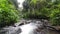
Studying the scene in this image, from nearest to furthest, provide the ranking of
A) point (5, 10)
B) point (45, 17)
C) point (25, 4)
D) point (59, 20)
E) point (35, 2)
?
point (59, 20) → point (5, 10) → point (45, 17) → point (35, 2) → point (25, 4)

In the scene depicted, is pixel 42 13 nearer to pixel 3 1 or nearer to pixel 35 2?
pixel 35 2

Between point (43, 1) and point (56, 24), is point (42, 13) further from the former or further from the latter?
point (56, 24)

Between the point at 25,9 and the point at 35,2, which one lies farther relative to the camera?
the point at 25,9

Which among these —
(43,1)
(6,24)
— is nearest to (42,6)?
(43,1)

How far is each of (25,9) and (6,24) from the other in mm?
23531

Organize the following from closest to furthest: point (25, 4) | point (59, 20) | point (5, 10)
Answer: point (59, 20), point (5, 10), point (25, 4)

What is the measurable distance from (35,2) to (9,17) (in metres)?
14.8

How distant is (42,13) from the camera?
32.6m

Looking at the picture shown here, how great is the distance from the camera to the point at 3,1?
70.0 feet

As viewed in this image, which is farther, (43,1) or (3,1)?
(43,1)

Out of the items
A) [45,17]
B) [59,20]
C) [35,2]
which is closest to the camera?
[59,20]

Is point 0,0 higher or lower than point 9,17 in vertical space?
higher

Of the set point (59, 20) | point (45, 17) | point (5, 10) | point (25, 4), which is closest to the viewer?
point (59, 20)

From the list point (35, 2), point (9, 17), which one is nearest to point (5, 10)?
point (9, 17)
